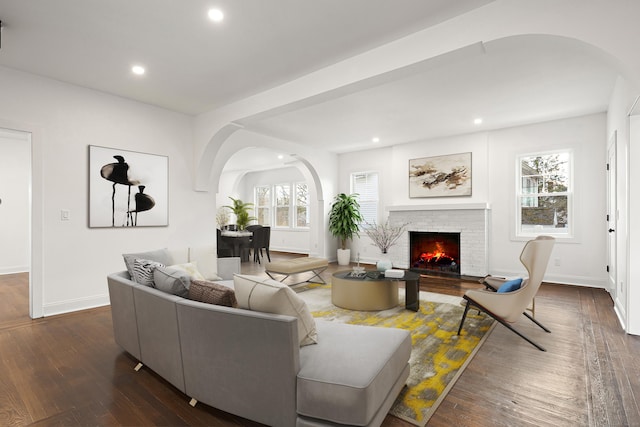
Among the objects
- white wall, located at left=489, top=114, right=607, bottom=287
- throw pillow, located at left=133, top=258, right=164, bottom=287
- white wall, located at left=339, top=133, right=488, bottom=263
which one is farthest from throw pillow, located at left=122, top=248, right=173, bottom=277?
white wall, located at left=489, top=114, right=607, bottom=287

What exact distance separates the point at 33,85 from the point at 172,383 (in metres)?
3.85

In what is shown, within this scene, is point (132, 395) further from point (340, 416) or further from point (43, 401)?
point (340, 416)

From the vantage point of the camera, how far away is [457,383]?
2230 mm

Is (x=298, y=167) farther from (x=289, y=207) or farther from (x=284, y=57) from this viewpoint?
(x=284, y=57)

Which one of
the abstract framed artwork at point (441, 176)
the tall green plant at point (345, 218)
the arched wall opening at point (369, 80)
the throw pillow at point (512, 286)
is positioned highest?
the arched wall opening at point (369, 80)

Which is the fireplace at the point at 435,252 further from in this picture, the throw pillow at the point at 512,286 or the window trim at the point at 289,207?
the window trim at the point at 289,207

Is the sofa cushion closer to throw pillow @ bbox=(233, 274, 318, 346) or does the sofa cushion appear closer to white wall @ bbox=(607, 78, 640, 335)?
throw pillow @ bbox=(233, 274, 318, 346)

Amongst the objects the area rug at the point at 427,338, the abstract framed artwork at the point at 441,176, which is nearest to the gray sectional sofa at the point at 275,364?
the area rug at the point at 427,338

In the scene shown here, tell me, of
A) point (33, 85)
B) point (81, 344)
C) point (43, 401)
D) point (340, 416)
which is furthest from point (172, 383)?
point (33, 85)

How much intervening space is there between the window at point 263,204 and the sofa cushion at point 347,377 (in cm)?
930

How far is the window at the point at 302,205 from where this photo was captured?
32.8 ft

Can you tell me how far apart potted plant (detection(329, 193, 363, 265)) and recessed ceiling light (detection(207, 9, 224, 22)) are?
5293 mm

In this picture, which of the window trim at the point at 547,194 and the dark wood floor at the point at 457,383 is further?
the window trim at the point at 547,194

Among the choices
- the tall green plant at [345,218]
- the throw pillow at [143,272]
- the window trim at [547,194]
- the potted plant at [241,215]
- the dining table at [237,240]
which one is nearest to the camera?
the throw pillow at [143,272]
